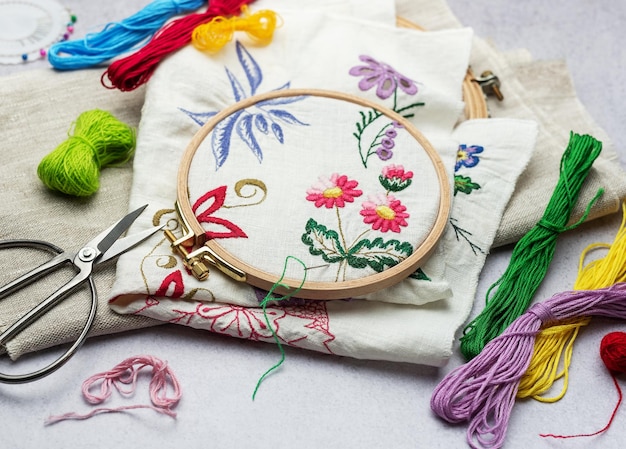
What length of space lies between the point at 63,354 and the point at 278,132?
1.72ft

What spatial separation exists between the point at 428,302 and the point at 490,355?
13cm

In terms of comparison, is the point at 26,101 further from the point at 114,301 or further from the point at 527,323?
the point at 527,323

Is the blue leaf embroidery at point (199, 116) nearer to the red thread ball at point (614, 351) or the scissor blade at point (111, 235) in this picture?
the scissor blade at point (111, 235)

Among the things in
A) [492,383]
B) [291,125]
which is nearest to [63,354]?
[291,125]

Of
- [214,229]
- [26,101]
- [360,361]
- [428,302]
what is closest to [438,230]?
[428,302]

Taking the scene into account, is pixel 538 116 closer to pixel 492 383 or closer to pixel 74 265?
pixel 492 383

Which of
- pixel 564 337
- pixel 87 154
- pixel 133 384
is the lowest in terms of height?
pixel 133 384

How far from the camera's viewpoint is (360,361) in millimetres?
1331

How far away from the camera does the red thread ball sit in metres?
1.31

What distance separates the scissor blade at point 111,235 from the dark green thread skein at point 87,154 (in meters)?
0.12

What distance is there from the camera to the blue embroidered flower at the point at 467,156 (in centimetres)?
148

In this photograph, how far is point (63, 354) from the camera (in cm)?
126

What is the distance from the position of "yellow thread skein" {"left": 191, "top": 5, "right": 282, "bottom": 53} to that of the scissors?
0.39 m

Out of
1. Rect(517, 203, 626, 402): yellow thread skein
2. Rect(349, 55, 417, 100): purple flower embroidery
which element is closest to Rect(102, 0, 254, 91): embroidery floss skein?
Rect(349, 55, 417, 100): purple flower embroidery
